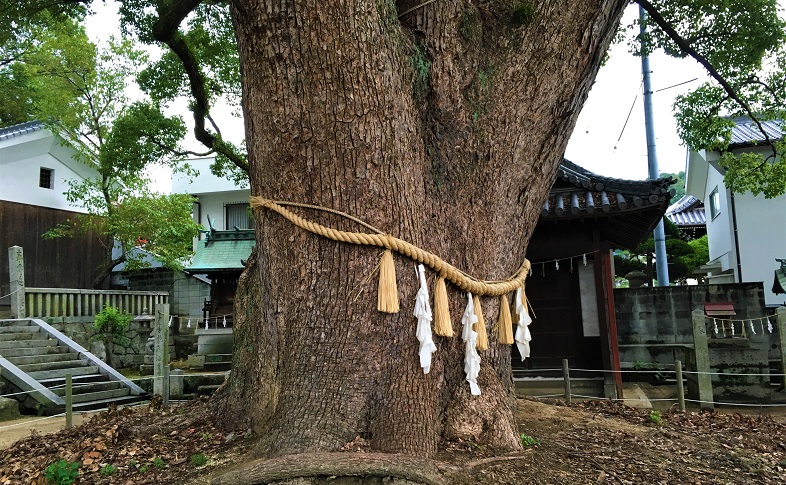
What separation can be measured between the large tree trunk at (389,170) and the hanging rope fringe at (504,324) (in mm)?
95

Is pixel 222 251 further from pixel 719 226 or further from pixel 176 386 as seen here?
pixel 719 226

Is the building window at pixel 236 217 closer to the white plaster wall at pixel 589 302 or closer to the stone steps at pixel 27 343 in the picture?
the stone steps at pixel 27 343

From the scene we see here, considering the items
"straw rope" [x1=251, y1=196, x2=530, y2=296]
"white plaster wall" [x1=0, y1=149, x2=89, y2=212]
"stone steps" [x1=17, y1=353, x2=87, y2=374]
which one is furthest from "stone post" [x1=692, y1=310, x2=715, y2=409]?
"white plaster wall" [x1=0, y1=149, x2=89, y2=212]

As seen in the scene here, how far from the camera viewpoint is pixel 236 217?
1920cm

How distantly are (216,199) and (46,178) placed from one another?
5.52 metres

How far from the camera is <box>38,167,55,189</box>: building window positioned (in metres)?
15.3

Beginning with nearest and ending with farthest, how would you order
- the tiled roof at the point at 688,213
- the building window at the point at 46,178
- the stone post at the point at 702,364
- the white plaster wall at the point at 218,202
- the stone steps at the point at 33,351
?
the stone post at the point at 702,364
the stone steps at the point at 33,351
the building window at the point at 46,178
the tiled roof at the point at 688,213
the white plaster wall at the point at 218,202

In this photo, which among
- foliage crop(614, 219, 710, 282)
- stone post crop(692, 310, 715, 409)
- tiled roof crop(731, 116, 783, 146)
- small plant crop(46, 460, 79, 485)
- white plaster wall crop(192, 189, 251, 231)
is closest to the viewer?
small plant crop(46, 460, 79, 485)

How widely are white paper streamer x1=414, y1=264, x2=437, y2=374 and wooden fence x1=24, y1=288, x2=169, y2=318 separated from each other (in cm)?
1173

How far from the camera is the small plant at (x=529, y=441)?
3.03 meters

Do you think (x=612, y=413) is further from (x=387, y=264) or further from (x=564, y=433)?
(x=387, y=264)

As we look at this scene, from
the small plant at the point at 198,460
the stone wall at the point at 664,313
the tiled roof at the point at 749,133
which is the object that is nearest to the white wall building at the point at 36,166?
the small plant at the point at 198,460

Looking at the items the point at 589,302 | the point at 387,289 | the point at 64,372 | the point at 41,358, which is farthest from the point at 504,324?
the point at 41,358

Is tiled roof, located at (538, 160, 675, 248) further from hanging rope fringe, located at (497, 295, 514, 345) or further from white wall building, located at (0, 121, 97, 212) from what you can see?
white wall building, located at (0, 121, 97, 212)
